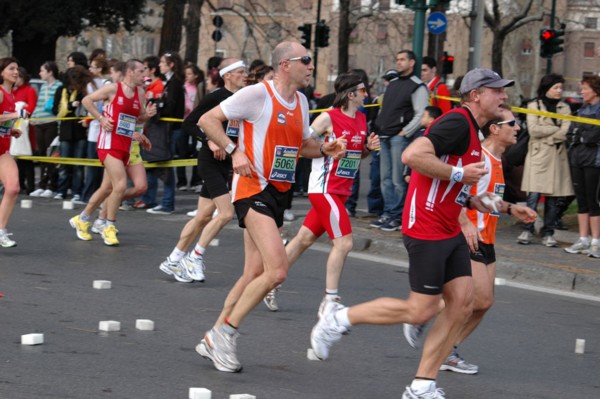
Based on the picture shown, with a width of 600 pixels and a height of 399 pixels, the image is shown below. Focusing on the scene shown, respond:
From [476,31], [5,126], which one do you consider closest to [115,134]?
[5,126]

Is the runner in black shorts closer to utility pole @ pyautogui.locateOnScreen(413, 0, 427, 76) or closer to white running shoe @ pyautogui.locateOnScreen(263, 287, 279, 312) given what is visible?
white running shoe @ pyautogui.locateOnScreen(263, 287, 279, 312)

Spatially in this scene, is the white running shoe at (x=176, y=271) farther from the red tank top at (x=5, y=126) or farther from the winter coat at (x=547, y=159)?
the winter coat at (x=547, y=159)

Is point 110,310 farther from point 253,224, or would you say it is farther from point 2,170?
point 2,170

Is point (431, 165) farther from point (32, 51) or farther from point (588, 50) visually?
point (588, 50)

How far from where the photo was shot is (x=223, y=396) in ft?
20.6

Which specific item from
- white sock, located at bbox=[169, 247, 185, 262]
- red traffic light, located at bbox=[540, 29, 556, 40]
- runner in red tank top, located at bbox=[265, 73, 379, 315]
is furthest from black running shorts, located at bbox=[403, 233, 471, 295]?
red traffic light, located at bbox=[540, 29, 556, 40]

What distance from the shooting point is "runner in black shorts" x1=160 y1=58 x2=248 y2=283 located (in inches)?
387

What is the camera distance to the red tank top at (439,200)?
637cm

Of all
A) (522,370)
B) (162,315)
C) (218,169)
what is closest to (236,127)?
(218,169)

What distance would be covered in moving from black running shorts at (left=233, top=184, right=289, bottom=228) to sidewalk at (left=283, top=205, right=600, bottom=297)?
4.83 meters

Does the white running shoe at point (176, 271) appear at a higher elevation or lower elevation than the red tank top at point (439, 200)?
lower

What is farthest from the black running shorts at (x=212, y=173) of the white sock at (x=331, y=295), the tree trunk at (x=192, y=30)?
the tree trunk at (x=192, y=30)

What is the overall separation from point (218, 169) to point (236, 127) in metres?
0.52

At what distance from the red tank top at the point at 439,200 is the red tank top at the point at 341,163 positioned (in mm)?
2719
